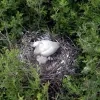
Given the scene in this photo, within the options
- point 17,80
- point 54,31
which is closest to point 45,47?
point 54,31

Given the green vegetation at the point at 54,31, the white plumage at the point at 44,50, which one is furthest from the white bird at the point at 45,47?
the green vegetation at the point at 54,31

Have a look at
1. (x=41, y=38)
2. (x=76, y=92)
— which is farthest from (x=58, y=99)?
(x=41, y=38)

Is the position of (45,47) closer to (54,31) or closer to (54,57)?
(54,57)

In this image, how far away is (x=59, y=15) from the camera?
251 centimetres

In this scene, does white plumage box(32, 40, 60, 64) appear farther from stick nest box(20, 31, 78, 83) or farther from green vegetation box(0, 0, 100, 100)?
green vegetation box(0, 0, 100, 100)

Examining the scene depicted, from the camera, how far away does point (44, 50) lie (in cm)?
249

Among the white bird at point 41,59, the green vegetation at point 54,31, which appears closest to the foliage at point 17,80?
the green vegetation at point 54,31

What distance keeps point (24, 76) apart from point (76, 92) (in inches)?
16.3

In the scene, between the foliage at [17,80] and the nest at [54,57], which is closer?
the foliage at [17,80]

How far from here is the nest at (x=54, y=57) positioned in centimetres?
238

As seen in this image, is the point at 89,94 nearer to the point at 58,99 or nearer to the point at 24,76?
the point at 58,99

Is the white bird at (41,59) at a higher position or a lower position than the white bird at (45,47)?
lower

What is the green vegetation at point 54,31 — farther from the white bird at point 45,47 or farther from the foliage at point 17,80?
the white bird at point 45,47

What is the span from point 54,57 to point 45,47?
11 cm
